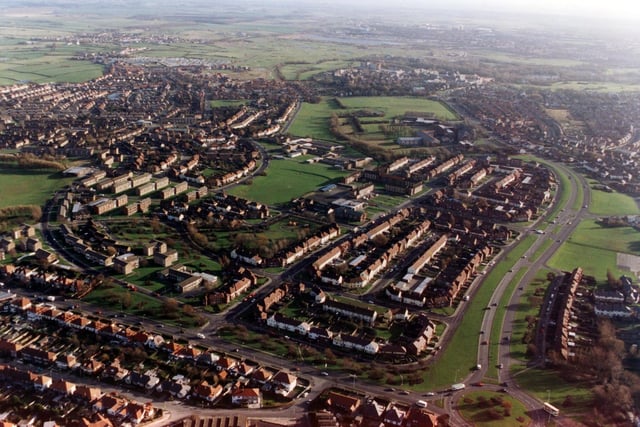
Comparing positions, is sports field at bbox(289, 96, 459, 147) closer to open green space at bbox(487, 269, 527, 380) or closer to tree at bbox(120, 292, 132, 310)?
open green space at bbox(487, 269, 527, 380)

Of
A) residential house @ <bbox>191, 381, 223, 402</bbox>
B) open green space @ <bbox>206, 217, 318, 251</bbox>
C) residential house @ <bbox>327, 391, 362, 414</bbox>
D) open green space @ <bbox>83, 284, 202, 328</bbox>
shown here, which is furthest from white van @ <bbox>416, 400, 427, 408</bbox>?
open green space @ <bbox>206, 217, 318, 251</bbox>

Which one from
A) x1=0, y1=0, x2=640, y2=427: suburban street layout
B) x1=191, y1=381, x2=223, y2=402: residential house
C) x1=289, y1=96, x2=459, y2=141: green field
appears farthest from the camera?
x1=289, y1=96, x2=459, y2=141: green field

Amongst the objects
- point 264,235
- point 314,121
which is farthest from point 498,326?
point 314,121

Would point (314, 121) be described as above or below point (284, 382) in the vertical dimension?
above

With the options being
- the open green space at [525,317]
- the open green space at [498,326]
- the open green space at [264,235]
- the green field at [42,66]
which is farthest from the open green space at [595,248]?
the green field at [42,66]

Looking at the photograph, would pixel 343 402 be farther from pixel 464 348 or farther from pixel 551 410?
pixel 551 410

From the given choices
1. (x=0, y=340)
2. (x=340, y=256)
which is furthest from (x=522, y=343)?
(x=0, y=340)

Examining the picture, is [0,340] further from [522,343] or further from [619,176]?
[619,176]
